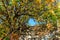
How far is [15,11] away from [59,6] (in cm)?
156

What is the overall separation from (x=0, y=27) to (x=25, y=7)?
1069 millimetres

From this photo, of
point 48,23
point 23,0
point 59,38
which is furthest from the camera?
point 59,38

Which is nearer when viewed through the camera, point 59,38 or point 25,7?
point 25,7

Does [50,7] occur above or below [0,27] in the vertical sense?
above

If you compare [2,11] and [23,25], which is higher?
[2,11]

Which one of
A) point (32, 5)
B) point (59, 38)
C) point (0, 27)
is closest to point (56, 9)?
point (32, 5)

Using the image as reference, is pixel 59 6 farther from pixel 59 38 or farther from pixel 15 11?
pixel 59 38

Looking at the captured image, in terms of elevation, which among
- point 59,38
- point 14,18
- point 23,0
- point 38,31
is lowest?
point 59,38

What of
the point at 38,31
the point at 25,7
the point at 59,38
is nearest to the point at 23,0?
the point at 25,7

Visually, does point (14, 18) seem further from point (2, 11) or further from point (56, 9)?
point (56, 9)

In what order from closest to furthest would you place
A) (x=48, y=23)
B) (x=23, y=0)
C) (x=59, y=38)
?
(x=23, y=0) < (x=48, y=23) < (x=59, y=38)

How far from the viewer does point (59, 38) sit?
11.0m

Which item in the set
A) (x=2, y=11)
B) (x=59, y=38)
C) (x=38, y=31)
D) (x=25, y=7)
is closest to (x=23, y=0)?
(x=25, y=7)

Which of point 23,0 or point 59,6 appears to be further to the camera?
point 59,6
